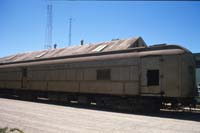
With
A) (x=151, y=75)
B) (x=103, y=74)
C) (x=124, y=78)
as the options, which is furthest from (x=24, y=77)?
(x=151, y=75)

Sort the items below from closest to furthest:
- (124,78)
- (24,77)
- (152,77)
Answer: (152,77)
(124,78)
(24,77)

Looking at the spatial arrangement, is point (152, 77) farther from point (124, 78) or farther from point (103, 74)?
point (103, 74)

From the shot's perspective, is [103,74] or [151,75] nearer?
[151,75]

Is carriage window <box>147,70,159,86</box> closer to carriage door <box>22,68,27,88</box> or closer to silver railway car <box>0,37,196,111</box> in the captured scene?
silver railway car <box>0,37,196,111</box>

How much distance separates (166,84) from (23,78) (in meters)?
16.3

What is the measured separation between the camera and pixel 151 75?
635 inches

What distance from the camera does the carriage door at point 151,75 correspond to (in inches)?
619

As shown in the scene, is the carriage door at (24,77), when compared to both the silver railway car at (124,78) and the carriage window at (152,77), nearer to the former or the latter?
the silver railway car at (124,78)

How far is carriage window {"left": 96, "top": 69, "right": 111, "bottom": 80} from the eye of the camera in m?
18.3

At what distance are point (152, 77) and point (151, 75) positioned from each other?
0.13 metres

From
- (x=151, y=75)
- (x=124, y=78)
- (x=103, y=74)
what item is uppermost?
(x=103, y=74)

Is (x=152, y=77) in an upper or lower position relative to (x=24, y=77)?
lower

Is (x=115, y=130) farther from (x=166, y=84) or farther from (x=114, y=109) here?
(x=114, y=109)

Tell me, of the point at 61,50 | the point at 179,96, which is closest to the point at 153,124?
the point at 179,96
